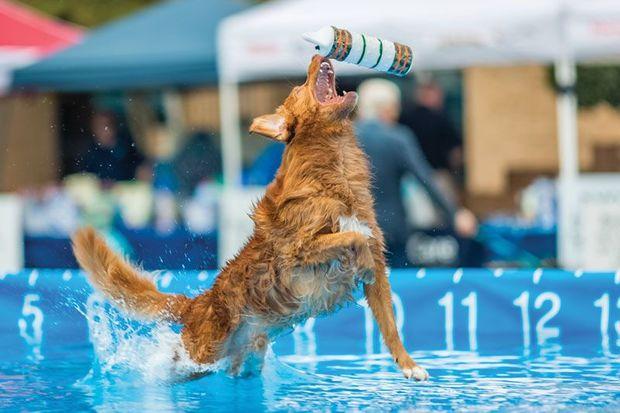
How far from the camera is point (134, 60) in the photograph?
12141 millimetres

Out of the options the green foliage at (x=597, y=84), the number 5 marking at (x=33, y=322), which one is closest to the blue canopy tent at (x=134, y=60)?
the green foliage at (x=597, y=84)

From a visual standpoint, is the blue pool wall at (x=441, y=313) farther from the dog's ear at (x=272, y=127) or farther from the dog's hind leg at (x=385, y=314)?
the dog's ear at (x=272, y=127)

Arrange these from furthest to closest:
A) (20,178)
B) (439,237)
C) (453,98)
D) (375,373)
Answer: (20,178) < (453,98) < (439,237) < (375,373)

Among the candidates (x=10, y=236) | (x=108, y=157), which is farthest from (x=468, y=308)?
(x=108, y=157)

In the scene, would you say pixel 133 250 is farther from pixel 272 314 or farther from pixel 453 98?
pixel 453 98

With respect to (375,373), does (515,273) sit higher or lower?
higher

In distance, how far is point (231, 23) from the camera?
1020 cm

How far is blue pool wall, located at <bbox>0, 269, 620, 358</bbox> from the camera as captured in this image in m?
6.55

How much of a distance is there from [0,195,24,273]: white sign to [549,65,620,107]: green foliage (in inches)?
283

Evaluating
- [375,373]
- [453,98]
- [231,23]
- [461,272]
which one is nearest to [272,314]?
[375,373]

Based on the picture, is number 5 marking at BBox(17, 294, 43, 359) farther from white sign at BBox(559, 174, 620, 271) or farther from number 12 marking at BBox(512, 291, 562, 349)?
white sign at BBox(559, 174, 620, 271)

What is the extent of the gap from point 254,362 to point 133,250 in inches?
207

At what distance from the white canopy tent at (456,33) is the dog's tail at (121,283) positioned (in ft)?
14.7

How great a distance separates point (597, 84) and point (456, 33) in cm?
562
